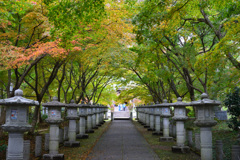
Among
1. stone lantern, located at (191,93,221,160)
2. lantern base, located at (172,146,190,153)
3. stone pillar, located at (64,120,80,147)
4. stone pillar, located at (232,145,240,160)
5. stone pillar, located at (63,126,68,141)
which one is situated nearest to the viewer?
stone pillar, located at (232,145,240,160)

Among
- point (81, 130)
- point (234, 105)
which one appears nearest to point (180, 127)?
point (234, 105)

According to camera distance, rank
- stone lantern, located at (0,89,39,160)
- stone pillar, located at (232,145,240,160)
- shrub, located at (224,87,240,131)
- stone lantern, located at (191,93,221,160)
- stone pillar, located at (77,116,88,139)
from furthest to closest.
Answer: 1. stone pillar, located at (77,116,88,139)
2. shrub, located at (224,87,240,131)
3. stone lantern, located at (191,93,221,160)
4. stone pillar, located at (232,145,240,160)
5. stone lantern, located at (0,89,39,160)

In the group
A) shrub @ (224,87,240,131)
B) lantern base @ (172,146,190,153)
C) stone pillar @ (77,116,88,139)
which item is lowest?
lantern base @ (172,146,190,153)

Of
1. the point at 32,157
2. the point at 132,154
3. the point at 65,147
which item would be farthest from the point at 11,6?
the point at 132,154

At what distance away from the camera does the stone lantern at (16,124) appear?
6113mm

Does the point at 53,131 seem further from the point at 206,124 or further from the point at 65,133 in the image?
the point at 206,124

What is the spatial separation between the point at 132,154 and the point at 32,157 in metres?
4.29

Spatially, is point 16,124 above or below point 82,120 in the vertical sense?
above

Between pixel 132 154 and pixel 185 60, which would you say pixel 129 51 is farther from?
pixel 132 154

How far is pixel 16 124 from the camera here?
6219 mm

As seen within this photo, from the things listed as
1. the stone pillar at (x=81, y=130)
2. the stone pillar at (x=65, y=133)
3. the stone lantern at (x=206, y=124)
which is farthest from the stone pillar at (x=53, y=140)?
the stone pillar at (x=81, y=130)

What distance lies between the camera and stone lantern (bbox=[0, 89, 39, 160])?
6113mm

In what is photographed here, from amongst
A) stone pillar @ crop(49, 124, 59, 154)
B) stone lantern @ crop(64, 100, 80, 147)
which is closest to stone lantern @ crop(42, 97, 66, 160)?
stone pillar @ crop(49, 124, 59, 154)

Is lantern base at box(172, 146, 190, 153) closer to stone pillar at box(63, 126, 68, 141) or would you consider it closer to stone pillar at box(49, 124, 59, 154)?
stone pillar at box(49, 124, 59, 154)
